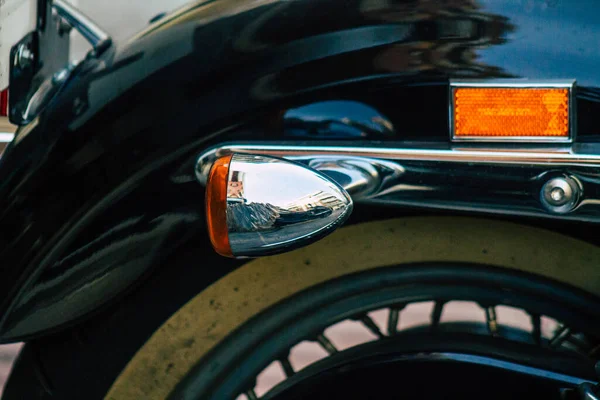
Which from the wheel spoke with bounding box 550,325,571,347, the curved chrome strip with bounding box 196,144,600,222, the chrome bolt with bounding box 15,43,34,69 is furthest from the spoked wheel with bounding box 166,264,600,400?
the chrome bolt with bounding box 15,43,34,69

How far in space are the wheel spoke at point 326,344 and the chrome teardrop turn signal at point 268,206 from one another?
157mm

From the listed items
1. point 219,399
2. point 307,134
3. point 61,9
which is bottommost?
point 219,399

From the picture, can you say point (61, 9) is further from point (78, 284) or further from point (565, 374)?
point (565, 374)

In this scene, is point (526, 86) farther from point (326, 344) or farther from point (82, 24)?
point (82, 24)

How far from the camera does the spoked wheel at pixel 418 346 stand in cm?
87

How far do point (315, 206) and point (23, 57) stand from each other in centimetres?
56

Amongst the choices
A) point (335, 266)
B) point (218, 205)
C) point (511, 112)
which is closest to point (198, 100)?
point (218, 205)

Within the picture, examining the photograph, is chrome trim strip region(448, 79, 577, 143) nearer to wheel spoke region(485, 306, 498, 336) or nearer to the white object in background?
wheel spoke region(485, 306, 498, 336)

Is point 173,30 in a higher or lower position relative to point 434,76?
higher

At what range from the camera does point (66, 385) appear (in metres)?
0.95

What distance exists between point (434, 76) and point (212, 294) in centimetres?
38

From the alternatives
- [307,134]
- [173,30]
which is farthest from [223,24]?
[307,134]

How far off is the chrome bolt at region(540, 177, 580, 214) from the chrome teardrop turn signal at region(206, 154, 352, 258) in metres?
0.22

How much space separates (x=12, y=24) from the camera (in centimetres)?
119
